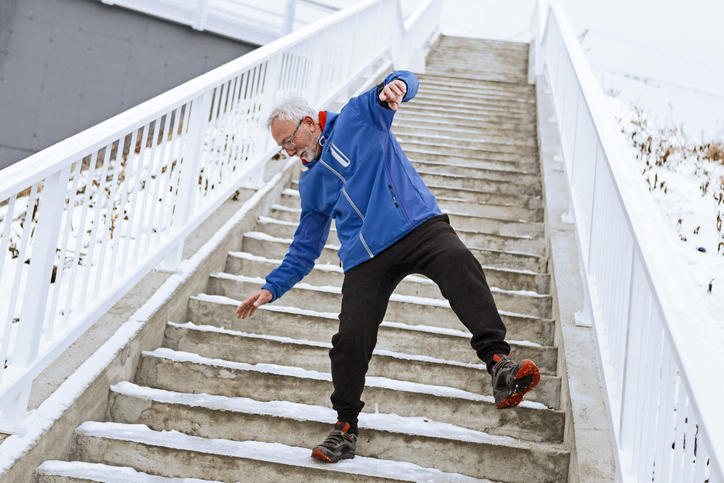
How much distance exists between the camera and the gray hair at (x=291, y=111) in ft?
8.98

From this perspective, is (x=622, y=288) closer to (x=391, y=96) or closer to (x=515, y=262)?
(x=391, y=96)

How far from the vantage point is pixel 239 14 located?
1024cm

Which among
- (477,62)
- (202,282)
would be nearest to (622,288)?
(202,282)

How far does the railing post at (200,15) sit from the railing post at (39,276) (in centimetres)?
777

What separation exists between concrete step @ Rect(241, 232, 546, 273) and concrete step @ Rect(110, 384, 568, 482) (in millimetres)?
1546

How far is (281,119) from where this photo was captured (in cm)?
274

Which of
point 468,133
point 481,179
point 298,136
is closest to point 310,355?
point 298,136

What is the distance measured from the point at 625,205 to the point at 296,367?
5.78 ft

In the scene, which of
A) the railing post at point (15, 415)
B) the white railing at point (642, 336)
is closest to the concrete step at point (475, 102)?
the white railing at point (642, 336)

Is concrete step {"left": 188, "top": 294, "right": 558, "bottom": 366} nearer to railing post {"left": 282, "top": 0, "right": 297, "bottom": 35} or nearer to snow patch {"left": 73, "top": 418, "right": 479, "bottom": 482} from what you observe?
snow patch {"left": 73, "top": 418, "right": 479, "bottom": 482}

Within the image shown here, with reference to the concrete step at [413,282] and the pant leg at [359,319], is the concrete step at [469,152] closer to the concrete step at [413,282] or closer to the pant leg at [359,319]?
the concrete step at [413,282]

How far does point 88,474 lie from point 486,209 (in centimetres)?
344

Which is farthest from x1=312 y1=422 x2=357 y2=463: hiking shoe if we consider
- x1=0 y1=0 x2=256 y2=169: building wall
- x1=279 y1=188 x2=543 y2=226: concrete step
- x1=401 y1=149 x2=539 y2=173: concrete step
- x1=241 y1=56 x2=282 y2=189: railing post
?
x1=0 y1=0 x2=256 y2=169: building wall

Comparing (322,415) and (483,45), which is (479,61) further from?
(322,415)
